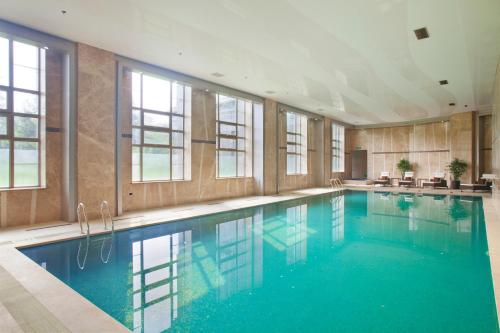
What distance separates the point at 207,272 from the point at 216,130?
663cm

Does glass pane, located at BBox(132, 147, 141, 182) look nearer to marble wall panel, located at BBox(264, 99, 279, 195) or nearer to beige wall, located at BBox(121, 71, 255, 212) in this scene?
beige wall, located at BBox(121, 71, 255, 212)

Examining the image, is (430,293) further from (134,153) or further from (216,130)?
(216,130)

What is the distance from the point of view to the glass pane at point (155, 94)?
7.89 m

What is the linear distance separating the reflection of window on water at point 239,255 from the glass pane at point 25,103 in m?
4.40

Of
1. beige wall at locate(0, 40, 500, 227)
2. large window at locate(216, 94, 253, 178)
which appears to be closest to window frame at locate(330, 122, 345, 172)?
beige wall at locate(0, 40, 500, 227)

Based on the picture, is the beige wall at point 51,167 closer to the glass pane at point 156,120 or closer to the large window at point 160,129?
the large window at point 160,129

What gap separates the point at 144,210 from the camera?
24.9 feet

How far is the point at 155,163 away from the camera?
8086 mm

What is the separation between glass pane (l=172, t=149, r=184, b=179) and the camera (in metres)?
8.60

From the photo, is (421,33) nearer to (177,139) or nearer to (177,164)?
(177,139)

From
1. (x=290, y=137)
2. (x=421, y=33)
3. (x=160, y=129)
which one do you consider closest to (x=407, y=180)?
(x=290, y=137)

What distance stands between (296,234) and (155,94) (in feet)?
17.6

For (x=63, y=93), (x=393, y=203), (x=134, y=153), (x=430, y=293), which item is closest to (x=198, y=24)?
(x=63, y=93)

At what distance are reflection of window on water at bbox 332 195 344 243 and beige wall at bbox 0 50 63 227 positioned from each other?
556cm
